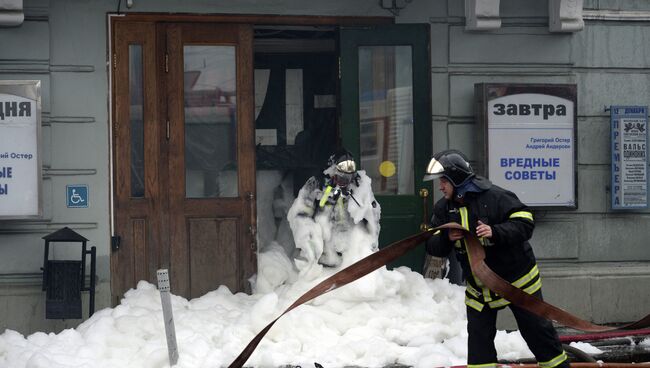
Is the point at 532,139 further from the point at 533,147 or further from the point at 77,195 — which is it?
the point at 77,195

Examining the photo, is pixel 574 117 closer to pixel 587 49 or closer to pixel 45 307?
pixel 587 49

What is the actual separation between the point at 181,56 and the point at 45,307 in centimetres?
295

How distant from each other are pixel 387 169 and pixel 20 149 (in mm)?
3893

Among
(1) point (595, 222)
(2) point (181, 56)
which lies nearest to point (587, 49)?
(1) point (595, 222)

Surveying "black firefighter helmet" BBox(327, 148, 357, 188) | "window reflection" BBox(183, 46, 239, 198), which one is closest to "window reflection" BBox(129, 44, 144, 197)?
"window reflection" BBox(183, 46, 239, 198)

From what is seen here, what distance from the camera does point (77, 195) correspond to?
11.2 m

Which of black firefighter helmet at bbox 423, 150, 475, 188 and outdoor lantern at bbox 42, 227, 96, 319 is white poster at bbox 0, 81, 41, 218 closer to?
outdoor lantern at bbox 42, 227, 96, 319

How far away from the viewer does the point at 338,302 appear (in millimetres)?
10625

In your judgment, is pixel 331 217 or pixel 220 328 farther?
pixel 331 217

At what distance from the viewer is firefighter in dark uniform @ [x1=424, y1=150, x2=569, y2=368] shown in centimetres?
749

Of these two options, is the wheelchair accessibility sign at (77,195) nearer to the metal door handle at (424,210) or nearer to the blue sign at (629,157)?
the metal door handle at (424,210)

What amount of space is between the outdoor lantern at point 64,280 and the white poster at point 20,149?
0.45 metres

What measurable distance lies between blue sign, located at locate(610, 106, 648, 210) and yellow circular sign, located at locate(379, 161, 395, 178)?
2.50m

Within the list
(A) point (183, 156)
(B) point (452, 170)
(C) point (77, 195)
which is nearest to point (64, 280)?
(C) point (77, 195)
